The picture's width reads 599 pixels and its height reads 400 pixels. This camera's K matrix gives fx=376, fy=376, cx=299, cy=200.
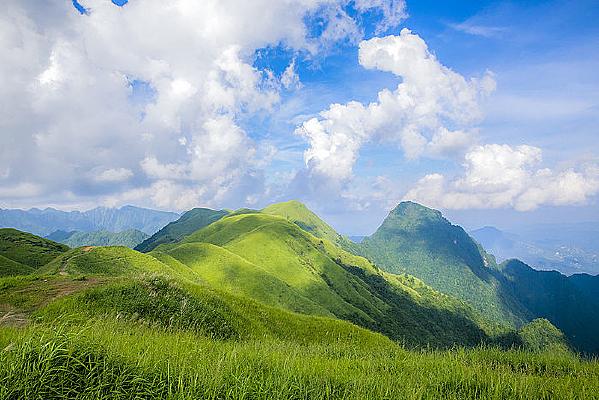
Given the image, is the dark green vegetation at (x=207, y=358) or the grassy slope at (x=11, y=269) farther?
the grassy slope at (x=11, y=269)

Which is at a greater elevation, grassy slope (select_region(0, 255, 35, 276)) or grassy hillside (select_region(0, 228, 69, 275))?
grassy hillside (select_region(0, 228, 69, 275))

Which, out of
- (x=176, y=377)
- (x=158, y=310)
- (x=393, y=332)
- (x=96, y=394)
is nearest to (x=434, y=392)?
(x=176, y=377)

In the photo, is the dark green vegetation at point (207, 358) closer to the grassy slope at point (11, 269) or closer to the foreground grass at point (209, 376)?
the foreground grass at point (209, 376)

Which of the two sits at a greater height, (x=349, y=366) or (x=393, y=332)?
(x=349, y=366)

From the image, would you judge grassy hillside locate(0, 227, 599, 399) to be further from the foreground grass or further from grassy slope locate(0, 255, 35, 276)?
grassy slope locate(0, 255, 35, 276)

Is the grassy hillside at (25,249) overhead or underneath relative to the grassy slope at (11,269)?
overhead

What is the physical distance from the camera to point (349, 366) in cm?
926

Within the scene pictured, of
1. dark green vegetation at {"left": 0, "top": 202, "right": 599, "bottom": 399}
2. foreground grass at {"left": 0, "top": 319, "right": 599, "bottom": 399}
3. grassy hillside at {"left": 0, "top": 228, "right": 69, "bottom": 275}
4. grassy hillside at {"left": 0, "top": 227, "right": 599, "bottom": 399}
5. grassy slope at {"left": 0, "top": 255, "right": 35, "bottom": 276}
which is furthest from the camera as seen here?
grassy hillside at {"left": 0, "top": 228, "right": 69, "bottom": 275}

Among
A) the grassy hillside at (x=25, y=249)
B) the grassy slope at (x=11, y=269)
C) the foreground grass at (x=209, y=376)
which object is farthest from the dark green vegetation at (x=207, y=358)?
the grassy hillside at (x=25, y=249)

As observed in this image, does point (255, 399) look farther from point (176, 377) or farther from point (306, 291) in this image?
point (306, 291)

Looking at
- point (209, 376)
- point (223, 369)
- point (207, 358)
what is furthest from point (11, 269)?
point (209, 376)

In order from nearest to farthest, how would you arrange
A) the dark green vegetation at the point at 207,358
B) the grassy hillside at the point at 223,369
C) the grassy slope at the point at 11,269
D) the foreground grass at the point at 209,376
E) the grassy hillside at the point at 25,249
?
the foreground grass at the point at 209,376 → the grassy hillside at the point at 223,369 → the dark green vegetation at the point at 207,358 → the grassy slope at the point at 11,269 → the grassy hillside at the point at 25,249

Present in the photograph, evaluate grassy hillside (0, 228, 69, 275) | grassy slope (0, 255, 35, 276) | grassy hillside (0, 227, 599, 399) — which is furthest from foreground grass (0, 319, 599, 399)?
grassy hillside (0, 228, 69, 275)

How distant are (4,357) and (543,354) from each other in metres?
15.6
